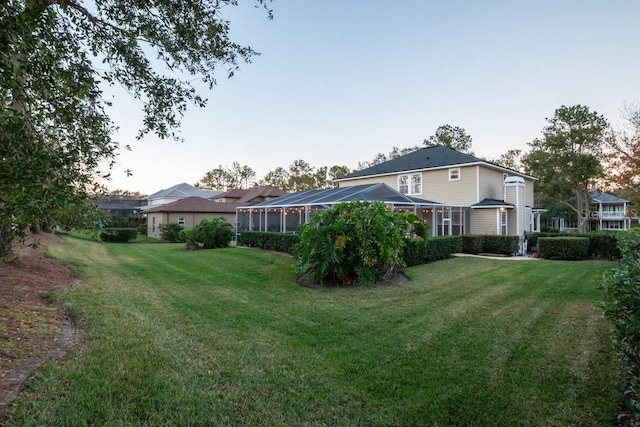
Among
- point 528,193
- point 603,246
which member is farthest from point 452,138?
point 603,246

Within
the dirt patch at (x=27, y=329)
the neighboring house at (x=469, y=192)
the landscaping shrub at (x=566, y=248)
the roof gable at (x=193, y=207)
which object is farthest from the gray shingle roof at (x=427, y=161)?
the dirt patch at (x=27, y=329)

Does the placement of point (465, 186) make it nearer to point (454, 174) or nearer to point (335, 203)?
point (454, 174)

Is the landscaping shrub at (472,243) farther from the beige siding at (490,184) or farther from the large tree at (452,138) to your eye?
the large tree at (452,138)

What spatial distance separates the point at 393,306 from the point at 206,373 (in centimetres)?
384

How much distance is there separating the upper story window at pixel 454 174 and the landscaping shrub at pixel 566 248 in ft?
21.9

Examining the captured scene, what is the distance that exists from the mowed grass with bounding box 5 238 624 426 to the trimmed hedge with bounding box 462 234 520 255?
348 inches

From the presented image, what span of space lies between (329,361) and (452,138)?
136ft

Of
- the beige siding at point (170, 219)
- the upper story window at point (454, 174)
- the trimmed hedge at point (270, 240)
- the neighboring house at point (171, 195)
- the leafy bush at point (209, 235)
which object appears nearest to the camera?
the trimmed hedge at point (270, 240)

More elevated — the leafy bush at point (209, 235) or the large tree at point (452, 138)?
the large tree at point (452, 138)

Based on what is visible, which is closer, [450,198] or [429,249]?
[429,249]

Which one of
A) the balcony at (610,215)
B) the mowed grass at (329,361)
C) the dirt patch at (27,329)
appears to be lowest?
the mowed grass at (329,361)

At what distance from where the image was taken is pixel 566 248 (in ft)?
45.5

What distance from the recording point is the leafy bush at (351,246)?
8.45 m

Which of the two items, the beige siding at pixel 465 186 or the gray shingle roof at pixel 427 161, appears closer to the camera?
the beige siding at pixel 465 186
